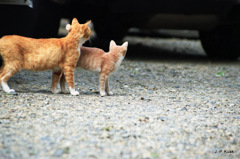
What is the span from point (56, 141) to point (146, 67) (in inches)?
126

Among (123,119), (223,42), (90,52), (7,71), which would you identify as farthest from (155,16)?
(123,119)

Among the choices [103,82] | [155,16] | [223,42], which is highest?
[155,16]

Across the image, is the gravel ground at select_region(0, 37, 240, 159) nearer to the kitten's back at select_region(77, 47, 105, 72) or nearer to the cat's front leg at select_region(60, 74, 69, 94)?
the cat's front leg at select_region(60, 74, 69, 94)

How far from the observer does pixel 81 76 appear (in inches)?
169

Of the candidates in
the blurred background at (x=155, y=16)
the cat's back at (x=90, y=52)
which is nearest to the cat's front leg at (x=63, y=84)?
the cat's back at (x=90, y=52)

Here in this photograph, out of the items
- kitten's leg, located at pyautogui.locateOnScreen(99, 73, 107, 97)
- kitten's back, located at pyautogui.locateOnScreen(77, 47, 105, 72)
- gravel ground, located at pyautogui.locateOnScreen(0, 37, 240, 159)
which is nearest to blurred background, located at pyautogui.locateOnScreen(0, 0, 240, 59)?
gravel ground, located at pyautogui.locateOnScreen(0, 37, 240, 159)

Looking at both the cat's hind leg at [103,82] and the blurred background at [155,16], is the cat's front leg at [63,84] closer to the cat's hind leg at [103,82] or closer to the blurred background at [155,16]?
the cat's hind leg at [103,82]

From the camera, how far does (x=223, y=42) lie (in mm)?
6137

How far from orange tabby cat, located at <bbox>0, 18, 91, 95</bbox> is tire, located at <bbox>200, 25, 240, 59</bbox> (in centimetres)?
353

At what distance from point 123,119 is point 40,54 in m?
1.01

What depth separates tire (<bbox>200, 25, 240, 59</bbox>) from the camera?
596 centimetres

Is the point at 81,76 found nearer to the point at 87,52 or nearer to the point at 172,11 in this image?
the point at 87,52

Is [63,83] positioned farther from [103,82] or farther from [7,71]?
[7,71]

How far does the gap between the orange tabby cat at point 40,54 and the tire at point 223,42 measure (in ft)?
11.6
